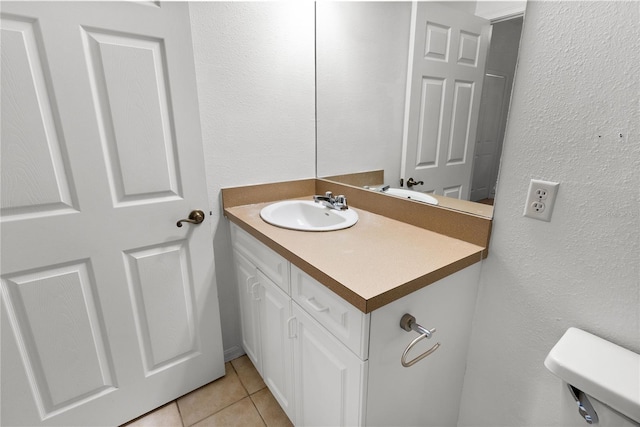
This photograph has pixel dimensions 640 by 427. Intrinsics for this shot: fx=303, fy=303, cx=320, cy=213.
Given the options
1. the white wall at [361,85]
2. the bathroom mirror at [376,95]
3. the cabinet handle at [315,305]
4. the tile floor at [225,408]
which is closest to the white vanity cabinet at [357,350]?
the cabinet handle at [315,305]

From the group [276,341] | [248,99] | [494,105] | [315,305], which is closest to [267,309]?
[276,341]

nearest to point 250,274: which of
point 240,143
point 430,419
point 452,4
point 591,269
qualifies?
point 240,143

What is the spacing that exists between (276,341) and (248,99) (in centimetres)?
110

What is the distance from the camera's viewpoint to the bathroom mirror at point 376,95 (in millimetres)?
923

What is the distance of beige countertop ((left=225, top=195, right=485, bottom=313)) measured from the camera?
2.46ft

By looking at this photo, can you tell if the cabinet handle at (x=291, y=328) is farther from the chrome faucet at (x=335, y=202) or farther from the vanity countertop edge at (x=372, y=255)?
the chrome faucet at (x=335, y=202)

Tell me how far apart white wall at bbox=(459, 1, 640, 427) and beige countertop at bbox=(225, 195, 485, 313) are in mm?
173

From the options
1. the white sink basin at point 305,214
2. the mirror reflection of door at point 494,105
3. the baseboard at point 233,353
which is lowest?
the baseboard at point 233,353

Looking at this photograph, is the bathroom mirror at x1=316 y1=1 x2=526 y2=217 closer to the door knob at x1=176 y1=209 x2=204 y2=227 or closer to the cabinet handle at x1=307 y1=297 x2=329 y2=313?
the cabinet handle at x1=307 y1=297 x2=329 y2=313

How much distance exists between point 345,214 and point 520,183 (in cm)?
67

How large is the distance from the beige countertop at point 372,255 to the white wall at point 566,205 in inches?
6.8

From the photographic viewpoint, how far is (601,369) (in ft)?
2.19

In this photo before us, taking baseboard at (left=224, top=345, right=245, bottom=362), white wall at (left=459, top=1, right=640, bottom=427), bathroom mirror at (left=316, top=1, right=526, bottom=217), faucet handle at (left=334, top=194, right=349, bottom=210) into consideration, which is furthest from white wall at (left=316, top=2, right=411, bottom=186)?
baseboard at (left=224, top=345, right=245, bottom=362)

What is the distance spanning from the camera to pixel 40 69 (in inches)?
36.0
